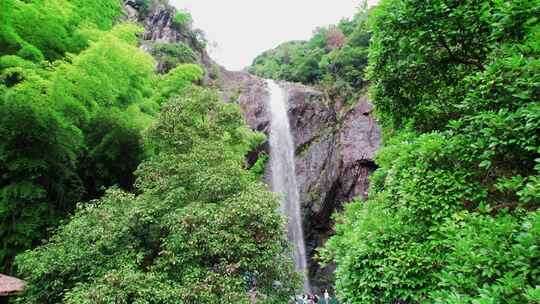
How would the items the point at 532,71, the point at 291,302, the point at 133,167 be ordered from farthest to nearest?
the point at 133,167 < the point at 291,302 < the point at 532,71

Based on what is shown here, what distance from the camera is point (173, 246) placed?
4.71 meters

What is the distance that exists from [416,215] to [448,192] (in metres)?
0.29

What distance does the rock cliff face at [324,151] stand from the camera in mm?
13094

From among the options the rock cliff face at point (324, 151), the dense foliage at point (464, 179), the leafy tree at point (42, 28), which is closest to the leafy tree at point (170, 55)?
the rock cliff face at point (324, 151)

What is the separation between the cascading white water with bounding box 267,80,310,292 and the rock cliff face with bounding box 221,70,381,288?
29 centimetres

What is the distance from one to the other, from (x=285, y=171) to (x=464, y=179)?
12.6 metres

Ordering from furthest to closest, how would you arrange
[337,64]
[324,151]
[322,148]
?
1. [337,64]
2. [322,148]
3. [324,151]

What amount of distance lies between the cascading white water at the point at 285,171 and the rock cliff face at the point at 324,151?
290 mm

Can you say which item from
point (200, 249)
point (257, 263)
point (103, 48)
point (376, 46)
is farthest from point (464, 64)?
point (103, 48)

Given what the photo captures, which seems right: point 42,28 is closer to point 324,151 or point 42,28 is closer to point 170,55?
point 324,151

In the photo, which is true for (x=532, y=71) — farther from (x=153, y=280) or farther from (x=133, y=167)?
(x=133, y=167)

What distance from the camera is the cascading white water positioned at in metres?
13.1

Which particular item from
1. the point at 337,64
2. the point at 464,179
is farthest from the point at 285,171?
the point at 464,179

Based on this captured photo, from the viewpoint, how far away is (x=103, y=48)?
5785mm
